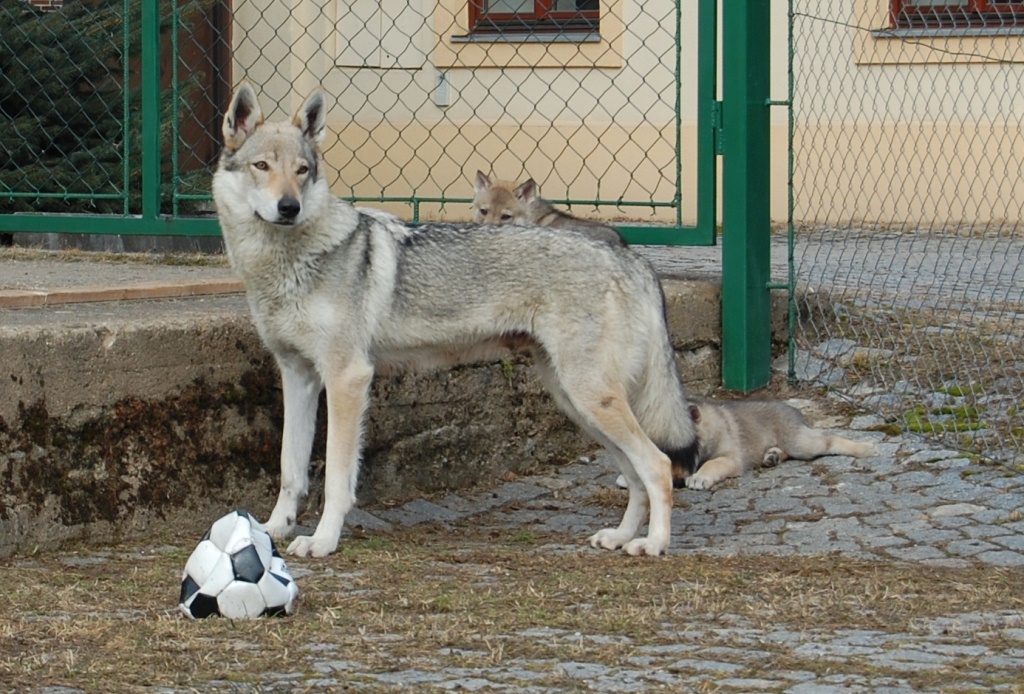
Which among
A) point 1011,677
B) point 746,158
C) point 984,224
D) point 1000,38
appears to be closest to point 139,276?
point 746,158

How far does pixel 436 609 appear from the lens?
4.27 m

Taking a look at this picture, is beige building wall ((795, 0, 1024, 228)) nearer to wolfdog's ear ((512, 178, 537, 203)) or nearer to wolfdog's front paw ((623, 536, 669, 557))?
wolfdog's ear ((512, 178, 537, 203))

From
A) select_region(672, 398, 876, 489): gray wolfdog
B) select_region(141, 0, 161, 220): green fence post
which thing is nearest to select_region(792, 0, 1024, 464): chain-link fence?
select_region(672, 398, 876, 489): gray wolfdog

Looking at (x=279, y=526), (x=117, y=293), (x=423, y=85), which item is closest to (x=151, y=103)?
(x=117, y=293)

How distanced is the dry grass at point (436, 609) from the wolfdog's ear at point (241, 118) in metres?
1.45

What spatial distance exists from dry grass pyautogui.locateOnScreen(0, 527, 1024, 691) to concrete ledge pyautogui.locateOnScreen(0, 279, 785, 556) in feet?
0.71

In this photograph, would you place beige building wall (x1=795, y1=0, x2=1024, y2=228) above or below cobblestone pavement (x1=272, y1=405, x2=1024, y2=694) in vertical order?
above

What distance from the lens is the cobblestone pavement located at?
3547 mm

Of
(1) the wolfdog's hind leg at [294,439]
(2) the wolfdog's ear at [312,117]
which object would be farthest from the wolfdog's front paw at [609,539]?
(2) the wolfdog's ear at [312,117]

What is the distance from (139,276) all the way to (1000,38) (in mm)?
8697

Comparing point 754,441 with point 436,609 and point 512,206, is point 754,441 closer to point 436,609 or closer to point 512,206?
point 436,609

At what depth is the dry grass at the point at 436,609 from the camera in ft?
12.1

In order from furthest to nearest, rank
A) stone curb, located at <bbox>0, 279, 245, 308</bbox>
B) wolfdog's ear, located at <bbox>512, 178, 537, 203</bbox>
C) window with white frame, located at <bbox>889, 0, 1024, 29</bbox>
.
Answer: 1. window with white frame, located at <bbox>889, 0, 1024, 29</bbox>
2. wolfdog's ear, located at <bbox>512, 178, 537, 203</bbox>
3. stone curb, located at <bbox>0, 279, 245, 308</bbox>

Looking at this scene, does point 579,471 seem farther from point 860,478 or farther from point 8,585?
point 8,585
